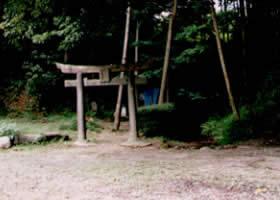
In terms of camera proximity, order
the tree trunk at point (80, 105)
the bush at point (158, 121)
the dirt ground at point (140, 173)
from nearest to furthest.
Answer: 1. the dirt ground at point (140, 173)
2. the tree trunk at point (80, 105)
3. the bush at point (158, 121)

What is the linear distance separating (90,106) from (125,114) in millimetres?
1935

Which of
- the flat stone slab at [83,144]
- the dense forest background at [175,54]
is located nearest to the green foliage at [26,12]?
the dense forest background at [175,54]

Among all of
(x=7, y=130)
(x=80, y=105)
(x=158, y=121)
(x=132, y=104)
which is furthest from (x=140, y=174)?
(x=158, y=121)

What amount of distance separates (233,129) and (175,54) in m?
6.76

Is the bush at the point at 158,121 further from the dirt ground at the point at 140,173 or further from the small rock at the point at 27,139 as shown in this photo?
the small rock at the point at 27,139

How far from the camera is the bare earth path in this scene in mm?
5320

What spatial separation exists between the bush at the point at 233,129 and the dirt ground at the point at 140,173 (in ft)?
6.51

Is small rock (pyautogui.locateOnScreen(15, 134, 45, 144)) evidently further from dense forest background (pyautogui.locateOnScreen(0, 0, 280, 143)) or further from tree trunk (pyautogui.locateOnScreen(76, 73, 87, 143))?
dense forest background (pyautogui.locateOnScreen(0, 0, 280, 143))

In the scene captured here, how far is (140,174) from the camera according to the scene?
652 centimetres

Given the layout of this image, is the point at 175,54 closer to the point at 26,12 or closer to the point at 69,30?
the point at 69,30

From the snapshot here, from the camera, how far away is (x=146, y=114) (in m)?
14.2

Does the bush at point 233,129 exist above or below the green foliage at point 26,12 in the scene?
below

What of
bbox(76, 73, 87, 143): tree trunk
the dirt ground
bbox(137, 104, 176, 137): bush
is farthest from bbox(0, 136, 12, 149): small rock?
bbox(137, 104, 176, 137): bush

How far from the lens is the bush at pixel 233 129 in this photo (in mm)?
11523
